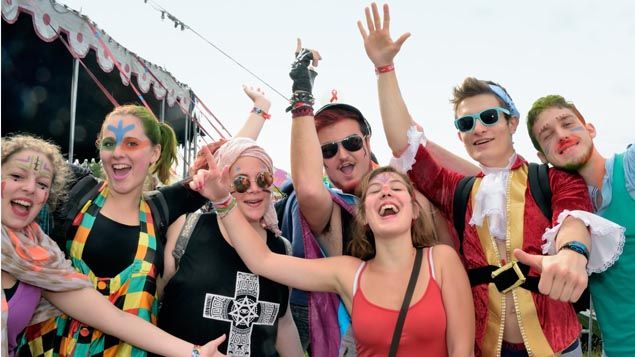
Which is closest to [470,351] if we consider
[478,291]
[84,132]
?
[478,291]

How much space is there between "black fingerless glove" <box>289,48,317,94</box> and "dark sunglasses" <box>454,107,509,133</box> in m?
0.89

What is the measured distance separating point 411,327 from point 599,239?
97cm

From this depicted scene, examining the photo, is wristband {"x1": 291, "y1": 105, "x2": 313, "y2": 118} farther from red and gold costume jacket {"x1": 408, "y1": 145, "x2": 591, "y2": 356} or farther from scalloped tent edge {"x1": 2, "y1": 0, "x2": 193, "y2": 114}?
scalloped tent edge {"x1": 2, "y1": 0, "x2": 193, "y2": 114}

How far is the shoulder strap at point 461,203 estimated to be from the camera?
105 inches

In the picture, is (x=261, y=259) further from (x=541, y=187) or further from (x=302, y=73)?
(x=541, y=187)

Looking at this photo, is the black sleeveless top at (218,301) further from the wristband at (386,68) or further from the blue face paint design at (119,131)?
the wristband at (386,68)

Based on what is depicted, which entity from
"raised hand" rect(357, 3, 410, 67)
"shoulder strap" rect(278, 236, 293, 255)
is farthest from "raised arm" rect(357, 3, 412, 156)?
"shoulder strap" rect(278, 236, 293, 255)

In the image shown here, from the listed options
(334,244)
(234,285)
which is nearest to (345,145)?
(334,244)

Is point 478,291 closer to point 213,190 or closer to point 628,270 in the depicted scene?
point 628,270

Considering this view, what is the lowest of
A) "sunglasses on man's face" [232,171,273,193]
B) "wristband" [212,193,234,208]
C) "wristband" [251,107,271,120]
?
"wristband" [212,193,234,208]

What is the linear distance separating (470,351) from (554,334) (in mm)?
423

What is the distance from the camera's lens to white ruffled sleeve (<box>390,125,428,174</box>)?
275 centimetres

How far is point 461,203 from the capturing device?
2668 millimetres

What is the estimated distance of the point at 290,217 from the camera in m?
3.11
